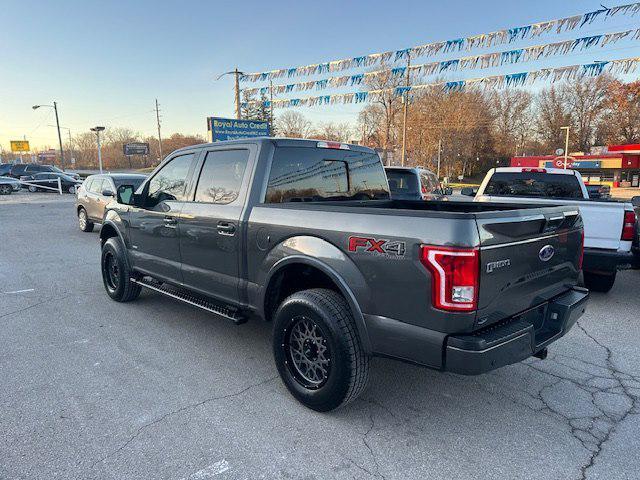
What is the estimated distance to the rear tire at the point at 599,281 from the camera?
19.8 feet

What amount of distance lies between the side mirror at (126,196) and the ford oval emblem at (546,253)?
4.21 meters

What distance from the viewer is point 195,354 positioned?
4.08 metres

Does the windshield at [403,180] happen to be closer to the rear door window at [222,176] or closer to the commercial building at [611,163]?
the rear door window at [222,176]

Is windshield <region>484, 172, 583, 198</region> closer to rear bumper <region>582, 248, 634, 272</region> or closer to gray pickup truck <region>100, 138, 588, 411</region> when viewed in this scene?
rear bumper <region>582, 248, 634, 272</region>

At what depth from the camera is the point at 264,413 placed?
309cm

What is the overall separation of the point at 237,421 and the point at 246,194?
70.4 inches

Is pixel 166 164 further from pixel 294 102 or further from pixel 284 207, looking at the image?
pixel 294 102

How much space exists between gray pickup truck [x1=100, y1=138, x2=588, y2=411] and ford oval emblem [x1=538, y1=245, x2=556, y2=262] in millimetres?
17

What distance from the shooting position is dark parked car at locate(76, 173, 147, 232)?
438 inches

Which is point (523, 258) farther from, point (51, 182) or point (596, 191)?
point (51, 182)

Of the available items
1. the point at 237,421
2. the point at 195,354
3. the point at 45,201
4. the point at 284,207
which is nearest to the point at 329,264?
the point at 284,207

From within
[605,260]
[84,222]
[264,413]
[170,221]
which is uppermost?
[170,221]

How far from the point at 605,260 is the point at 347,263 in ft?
14.3

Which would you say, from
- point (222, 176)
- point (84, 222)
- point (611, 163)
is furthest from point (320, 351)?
point (611, 163)
